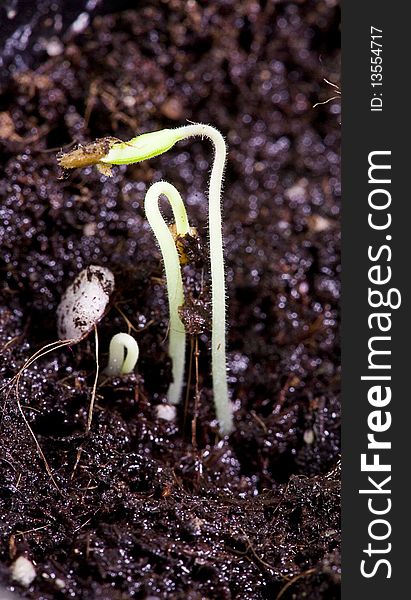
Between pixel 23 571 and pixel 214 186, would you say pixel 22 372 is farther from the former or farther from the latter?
pixel 214 186

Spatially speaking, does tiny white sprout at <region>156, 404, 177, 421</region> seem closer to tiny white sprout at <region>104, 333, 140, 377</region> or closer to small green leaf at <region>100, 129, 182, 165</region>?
tiny white sprout at <region>104, 333, 140, 377</region>

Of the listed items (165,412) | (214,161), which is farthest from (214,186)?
(165,412)

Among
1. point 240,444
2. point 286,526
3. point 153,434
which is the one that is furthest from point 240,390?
point 286,526

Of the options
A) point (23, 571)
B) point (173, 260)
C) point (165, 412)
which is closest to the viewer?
point (23, 571)

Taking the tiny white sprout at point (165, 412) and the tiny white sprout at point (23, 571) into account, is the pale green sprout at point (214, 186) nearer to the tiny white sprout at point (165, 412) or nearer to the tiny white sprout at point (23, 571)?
the tiny white sprout at point (165, 412)

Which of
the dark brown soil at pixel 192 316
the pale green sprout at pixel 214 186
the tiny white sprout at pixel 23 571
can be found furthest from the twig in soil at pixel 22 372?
the pale green sprout at pixel 214 186

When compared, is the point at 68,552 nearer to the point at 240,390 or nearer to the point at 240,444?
the point at 240,444
